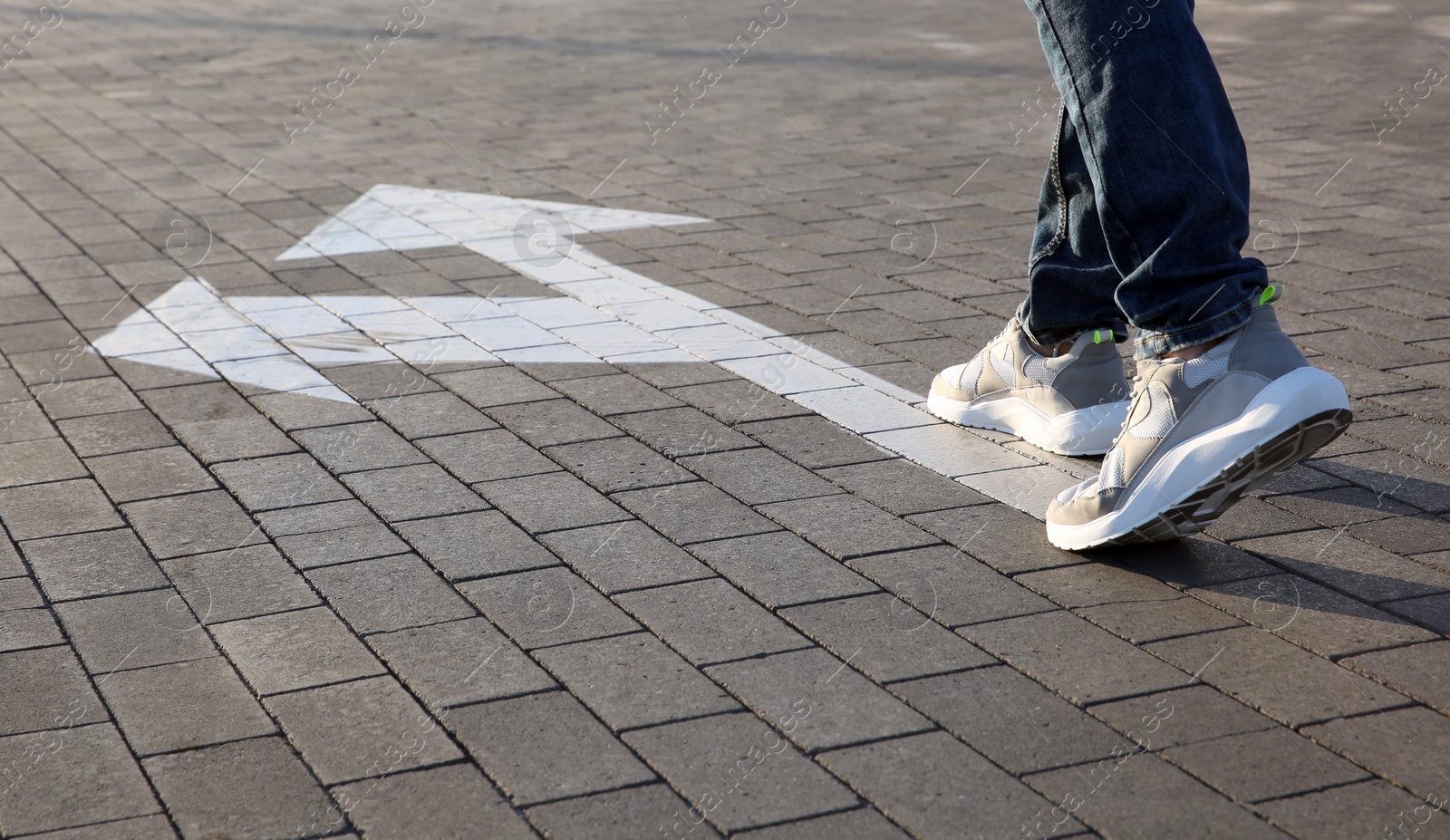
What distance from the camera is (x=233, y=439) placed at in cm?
336

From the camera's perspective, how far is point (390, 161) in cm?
670

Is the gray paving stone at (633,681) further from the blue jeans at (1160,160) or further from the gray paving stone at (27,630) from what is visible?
the blue jeans at (1160,160)

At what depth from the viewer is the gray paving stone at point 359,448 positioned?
3.20 m

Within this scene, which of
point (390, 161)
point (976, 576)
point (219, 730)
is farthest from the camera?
point (390, 161)

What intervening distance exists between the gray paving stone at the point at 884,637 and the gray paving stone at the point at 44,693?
1184 mm

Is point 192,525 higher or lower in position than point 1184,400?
lower

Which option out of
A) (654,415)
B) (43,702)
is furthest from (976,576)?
(43,702)

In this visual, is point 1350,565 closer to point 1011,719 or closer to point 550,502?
point 1011,719

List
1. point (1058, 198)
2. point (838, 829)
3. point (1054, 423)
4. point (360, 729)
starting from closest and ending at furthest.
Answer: point (838, 829) → point (360, 729) → point (1058, 198) → point (1054, 423)

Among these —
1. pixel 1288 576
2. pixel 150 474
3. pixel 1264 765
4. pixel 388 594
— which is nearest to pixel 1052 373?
pixel 1288 576

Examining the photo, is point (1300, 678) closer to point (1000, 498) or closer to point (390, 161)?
point (1000, 498)

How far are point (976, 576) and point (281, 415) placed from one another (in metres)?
1.87

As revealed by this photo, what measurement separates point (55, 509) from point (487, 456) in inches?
36.8

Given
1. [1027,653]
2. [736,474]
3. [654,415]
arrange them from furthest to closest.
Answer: [654,415] < [736,474] < [1027,653]
